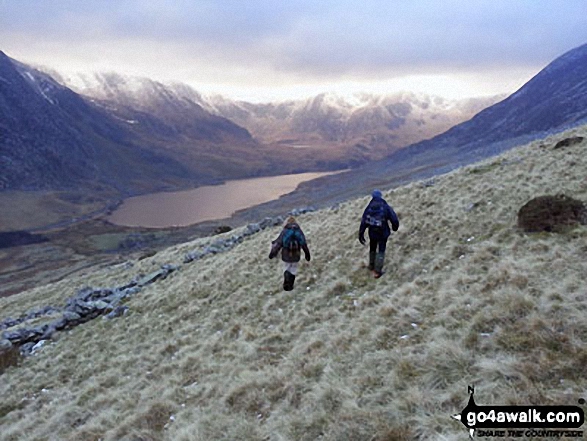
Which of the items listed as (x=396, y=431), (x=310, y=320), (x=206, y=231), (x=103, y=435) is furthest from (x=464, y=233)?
(x=206, y=231)

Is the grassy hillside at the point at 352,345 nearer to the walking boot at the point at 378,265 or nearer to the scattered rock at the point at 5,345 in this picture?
the walking boot at the point at 378,265

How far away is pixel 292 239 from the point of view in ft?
39.4

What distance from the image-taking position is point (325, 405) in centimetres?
605

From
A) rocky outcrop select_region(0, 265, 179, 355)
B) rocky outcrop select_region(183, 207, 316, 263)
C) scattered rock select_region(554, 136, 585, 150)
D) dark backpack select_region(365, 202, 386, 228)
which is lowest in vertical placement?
rocky outcrop select_region(0, 265, 179, 355)

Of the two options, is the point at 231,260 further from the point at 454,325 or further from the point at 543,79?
the point at 543,79

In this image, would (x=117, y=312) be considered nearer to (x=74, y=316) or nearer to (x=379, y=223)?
(x=74, y=316)

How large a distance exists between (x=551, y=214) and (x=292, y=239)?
7.34 metres

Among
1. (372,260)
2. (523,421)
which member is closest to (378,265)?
(372,260)

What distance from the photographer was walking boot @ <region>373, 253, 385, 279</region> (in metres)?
11.4

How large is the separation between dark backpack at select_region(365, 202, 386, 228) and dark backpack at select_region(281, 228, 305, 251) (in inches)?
85.6

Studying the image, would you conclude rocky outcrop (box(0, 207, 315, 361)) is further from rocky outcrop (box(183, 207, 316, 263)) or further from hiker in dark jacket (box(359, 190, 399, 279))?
hiker in dark jacket (box(359, 190, 399, 279))

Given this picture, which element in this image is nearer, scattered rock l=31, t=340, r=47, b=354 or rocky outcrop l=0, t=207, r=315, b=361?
scattered rock l=31, t=340, r=47, b=354

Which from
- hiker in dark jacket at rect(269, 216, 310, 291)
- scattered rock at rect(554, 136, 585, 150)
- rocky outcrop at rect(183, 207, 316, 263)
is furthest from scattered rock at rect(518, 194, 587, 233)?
rocky outcrop at rect(183, 207, 316, 263)

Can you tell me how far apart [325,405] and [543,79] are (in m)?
240
